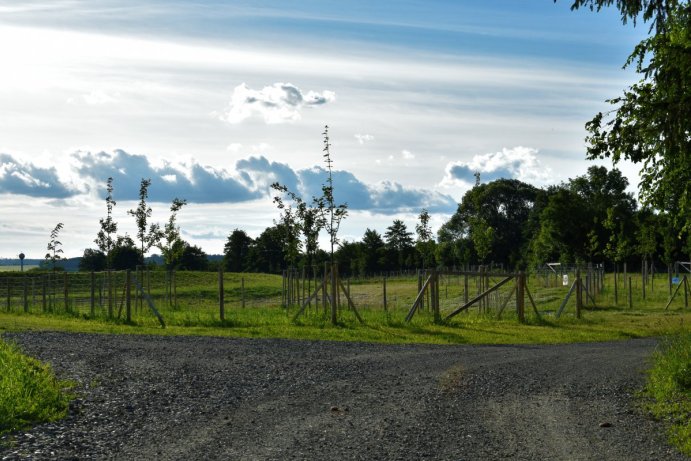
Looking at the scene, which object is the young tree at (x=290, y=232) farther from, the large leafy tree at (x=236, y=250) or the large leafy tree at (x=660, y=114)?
the large leafy tree at (x=236, y=250)

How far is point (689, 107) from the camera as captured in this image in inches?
632

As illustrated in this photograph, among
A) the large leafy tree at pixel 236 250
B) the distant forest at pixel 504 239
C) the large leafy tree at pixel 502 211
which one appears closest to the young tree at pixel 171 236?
the distant forest at pixel 504 239

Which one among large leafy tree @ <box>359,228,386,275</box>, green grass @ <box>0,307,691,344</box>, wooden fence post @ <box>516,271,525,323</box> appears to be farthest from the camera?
large leafy tree @ <box>359,228,386,275</box>

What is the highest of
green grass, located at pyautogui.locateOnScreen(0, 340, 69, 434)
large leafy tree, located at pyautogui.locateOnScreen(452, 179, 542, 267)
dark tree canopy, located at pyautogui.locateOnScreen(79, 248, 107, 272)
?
large leafy tree, located at pyautogui.locateOnScreen(452, 179, 542, 267)

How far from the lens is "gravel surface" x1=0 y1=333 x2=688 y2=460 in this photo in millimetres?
10344

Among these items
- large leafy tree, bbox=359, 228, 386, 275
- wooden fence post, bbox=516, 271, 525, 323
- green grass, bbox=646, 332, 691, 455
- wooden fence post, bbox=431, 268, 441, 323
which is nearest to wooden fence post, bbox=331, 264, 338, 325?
wooden fence post, bbox=431, 268, 441, 323

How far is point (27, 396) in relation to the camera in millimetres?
12773

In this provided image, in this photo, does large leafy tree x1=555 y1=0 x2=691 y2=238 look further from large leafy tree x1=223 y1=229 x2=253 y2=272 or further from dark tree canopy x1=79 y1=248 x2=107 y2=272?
large leafy tree x1=223 y1=229 x2=253 y2=272

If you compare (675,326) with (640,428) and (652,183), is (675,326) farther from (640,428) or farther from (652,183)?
(640,428)

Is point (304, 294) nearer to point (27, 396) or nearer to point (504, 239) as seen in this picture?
point (27, 396)

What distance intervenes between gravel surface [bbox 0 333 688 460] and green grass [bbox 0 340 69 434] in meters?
0.33

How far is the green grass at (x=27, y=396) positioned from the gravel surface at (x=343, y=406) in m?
0.33

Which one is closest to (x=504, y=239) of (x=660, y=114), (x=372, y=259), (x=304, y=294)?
(x=372, y=259)

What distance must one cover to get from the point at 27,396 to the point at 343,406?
15.5 feet
